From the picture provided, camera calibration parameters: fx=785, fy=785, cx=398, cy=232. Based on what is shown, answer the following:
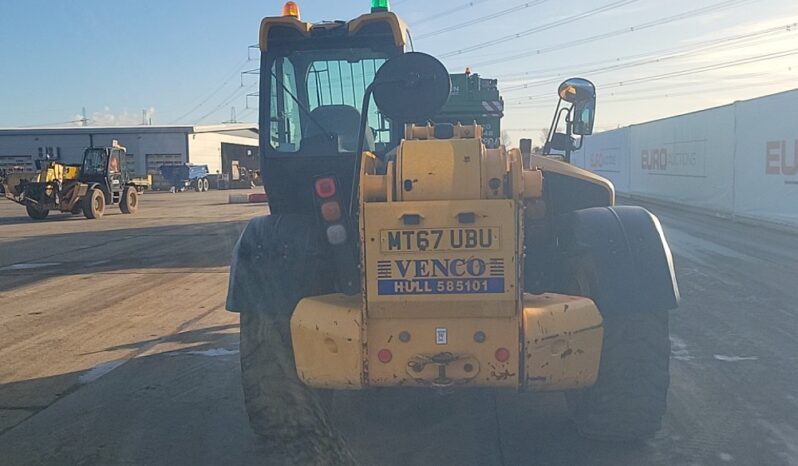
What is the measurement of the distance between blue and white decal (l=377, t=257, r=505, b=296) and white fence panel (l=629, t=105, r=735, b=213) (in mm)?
17076

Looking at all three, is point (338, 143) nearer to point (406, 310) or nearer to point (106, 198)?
point (406, 310)

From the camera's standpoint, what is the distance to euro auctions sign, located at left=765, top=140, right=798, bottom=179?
15.5 metres

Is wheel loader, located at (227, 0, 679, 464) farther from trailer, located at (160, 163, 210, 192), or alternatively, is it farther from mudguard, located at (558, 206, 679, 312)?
trailer, located at (160, 163, 210, 192)

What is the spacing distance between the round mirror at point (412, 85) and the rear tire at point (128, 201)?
28.2 m

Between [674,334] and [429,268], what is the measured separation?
4508mm

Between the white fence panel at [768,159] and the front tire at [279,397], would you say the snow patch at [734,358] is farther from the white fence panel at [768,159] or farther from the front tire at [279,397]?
the white fence panel at [768,159]

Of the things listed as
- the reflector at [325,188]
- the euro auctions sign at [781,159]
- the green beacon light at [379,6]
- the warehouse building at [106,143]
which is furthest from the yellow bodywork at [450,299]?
the warehouse building at [106,143]

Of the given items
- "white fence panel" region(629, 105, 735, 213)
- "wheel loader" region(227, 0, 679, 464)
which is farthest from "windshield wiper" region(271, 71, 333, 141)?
"white fence panel" region(629, 105, 735, 213)

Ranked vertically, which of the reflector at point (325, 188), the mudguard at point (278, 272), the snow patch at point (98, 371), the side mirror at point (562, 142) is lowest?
the snow patch at point (98, 371)

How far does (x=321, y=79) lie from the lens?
5.81 meters

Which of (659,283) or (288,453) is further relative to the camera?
(288,453)

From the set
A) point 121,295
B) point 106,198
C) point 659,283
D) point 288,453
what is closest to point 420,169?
point 659,283

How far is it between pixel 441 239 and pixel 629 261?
1162 millimetres

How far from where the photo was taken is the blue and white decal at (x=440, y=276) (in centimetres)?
381
